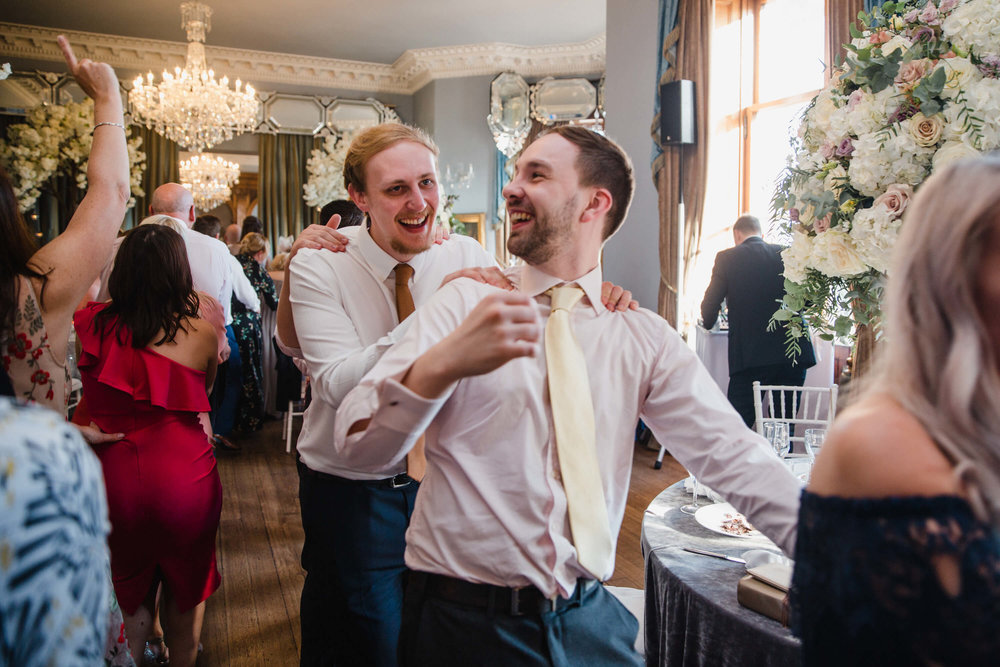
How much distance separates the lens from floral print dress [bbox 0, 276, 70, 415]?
116 centimetres

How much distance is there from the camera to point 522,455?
45.3 inches

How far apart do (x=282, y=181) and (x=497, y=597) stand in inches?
358

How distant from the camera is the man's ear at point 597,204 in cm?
136

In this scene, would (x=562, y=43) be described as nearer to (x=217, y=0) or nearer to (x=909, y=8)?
(x=217, y=0)

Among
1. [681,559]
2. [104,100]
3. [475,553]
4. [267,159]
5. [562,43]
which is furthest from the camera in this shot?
[267,159]

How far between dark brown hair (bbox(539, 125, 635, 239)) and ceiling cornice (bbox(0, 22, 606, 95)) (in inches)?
303

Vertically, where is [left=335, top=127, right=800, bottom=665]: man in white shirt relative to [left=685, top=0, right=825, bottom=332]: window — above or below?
below

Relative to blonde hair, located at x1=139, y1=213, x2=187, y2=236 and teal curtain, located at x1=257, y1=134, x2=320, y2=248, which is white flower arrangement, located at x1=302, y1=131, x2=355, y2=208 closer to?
teal curtain, located at x1=257, y1=134, x2=320, y2=248

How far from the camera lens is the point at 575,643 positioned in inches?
45.5

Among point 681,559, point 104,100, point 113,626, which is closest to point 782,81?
point 681,559

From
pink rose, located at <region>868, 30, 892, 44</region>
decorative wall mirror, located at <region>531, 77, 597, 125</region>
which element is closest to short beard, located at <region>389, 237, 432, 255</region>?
pink rose, located at <region>868, 30, 892, 44</region>

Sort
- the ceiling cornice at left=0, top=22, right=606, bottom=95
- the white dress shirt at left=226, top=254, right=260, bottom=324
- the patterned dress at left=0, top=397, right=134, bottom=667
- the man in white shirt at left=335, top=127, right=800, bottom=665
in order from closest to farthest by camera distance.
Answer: the patterned dress at left=0, top=397, right=134, bottom=667
the man in white shirt at left=335, top=127, right=800, bottom=665
the white dress shirt at left=226, top=254, right=260, bottom=324
the ceiling cornice at left=0, top=22, right=606, bottom=95

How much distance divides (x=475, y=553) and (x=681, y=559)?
68 centimetres

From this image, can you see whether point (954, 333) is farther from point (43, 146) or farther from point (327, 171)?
point (327, 171)
